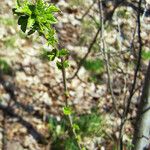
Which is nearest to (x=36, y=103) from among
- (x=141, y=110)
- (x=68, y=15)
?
(x=68, y=15)

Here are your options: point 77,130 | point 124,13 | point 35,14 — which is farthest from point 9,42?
point 35,14

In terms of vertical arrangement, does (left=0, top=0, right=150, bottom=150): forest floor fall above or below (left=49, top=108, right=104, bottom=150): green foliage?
above

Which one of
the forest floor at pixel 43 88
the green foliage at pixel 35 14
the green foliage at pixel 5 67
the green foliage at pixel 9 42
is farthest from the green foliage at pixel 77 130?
the green foliage at pixel 35 14

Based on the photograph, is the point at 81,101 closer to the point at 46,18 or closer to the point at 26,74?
the point at 26,74

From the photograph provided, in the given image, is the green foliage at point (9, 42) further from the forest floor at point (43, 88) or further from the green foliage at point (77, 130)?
the green foliage at point (77, 130)

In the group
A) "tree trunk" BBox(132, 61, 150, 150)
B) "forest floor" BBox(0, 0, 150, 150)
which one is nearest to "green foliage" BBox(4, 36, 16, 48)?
"forest floor" BBox(0, 0, 150, 150)

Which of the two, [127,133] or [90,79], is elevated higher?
[90,79]

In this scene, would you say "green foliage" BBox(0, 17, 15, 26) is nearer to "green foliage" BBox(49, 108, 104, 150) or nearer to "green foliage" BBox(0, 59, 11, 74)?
"green foliage" BBox(0, 59, 11, 74)
